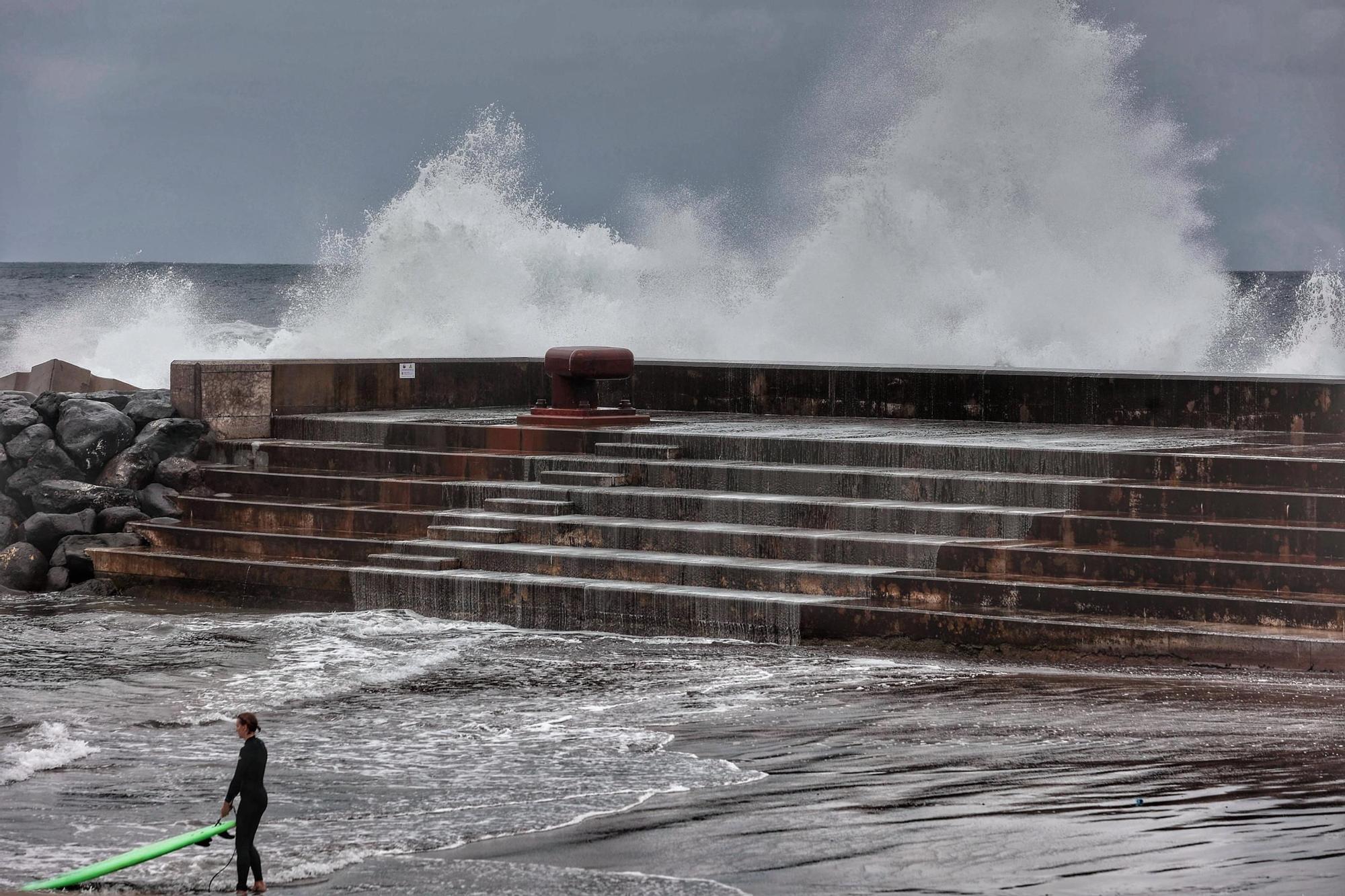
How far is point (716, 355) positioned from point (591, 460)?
1148 cm

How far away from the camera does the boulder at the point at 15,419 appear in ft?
43.7

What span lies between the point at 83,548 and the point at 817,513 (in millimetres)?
5550

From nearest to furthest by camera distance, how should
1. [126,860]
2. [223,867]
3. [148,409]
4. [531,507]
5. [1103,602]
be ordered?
[126,860], [223,867], [1103,602], [531,507], [148,409]

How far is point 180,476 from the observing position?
42.3 ft

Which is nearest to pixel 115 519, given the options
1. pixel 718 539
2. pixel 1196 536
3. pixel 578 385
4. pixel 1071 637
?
pixel 578 385

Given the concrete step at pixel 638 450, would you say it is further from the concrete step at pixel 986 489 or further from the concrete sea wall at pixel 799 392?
the concrete sea wall at pixel 799 392

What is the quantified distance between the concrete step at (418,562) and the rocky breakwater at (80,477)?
2.41m

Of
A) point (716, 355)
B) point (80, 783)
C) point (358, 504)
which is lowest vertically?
point (80, 783)

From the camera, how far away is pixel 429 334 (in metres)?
21.4

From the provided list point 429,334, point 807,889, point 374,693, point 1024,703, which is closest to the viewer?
point 807,889

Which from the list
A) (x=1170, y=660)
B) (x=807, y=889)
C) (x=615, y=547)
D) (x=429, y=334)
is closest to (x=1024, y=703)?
(x=1170, y=660)

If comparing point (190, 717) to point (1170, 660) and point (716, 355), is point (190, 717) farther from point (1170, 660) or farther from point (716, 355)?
point (716, 355)

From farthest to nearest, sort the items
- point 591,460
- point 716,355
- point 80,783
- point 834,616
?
point 716,355 → point 591,460 → point 834,616 → point 80,783

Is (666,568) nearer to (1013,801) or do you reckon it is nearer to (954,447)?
(954,447)
